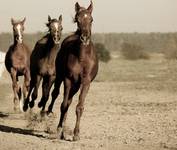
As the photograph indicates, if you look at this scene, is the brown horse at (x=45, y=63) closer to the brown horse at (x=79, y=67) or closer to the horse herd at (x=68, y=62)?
the horse herd at (x=68, y=62)

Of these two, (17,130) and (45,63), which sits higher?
(45,63)

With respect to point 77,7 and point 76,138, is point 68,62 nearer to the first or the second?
point 77,7

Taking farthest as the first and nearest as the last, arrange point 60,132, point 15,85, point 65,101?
point 15,85, point 60,132, point 65,101

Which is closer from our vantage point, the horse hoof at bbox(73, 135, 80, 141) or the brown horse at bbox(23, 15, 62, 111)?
the horse hoof at bbox(73, 135, 80, 141)

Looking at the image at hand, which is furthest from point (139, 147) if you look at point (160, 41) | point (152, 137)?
point (160, 41)

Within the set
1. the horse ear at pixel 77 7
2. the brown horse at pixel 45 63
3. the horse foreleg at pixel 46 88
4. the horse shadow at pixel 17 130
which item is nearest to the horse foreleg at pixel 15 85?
the brown horse at pixel 45 63

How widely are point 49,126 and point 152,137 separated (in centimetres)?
264

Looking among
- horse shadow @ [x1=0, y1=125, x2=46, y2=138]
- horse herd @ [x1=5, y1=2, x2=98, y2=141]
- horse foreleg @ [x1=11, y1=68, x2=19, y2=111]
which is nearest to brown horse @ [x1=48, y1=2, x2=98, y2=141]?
horse herd @ [x1=5, y1=2, x2=98, y2=141]

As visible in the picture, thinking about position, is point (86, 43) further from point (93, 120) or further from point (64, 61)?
point (93, 120)

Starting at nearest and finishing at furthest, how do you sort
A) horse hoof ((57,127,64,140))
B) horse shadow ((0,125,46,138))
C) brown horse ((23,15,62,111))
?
horse hoof ((57,127,64,140)) → horse shadow ((0,125,46,138)) → brown horse ((23,15,62,111))

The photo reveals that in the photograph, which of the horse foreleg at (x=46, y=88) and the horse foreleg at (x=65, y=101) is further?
the horse foreleg at (x=46, y=88)

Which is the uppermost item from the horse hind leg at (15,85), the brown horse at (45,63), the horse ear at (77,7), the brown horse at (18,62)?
the horse ear at (77,7)

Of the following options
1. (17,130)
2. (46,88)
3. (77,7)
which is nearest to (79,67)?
(77,7)

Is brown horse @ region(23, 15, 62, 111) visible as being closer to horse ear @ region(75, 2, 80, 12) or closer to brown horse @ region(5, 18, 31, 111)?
horse ear @ region(75, 2, 80, 12)
